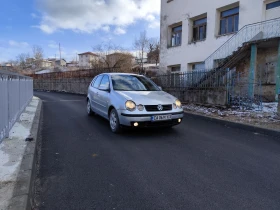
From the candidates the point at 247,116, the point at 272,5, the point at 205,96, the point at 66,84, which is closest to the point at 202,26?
the point at 272,5

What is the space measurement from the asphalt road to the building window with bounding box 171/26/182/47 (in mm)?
15623

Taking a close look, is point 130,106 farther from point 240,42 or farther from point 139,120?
point 240,42

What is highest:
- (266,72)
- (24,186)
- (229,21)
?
(229,21)

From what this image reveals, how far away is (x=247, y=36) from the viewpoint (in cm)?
1359

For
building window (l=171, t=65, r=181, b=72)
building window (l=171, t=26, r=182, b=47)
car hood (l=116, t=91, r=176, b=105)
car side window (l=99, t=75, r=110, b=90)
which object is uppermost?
building window (l=171, t=26, r=182, b=47)

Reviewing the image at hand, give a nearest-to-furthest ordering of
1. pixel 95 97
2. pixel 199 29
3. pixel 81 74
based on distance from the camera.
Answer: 1. pixel 95 97
2. pixel 199 29
3. pixel 81 74

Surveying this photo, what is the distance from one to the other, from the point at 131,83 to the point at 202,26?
13560 mm

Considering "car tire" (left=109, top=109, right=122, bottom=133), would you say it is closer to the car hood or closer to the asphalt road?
the asphalt road

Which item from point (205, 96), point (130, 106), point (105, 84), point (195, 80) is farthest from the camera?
point (195, 80)

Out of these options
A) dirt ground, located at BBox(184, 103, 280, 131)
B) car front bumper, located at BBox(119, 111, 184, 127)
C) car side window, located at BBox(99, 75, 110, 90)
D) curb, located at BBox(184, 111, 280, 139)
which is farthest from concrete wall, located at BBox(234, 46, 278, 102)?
car front bumper, located at BBox(119, 111, 184, 127)

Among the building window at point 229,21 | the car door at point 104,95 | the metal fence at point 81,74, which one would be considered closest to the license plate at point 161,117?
the car door at point 104,95

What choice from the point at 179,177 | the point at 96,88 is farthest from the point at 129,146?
the point at 96,88

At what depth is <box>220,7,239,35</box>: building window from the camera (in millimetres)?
15269

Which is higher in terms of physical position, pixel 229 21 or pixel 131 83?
pixel 229 21
